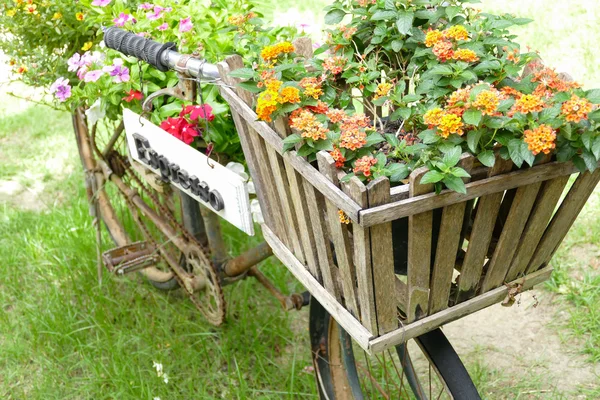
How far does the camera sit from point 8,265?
357cm

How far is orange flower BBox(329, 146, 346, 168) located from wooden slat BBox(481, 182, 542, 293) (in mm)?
387

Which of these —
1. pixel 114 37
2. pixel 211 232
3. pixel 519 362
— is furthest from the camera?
pixel 519 362

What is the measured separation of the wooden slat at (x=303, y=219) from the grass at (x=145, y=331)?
3.40 feet

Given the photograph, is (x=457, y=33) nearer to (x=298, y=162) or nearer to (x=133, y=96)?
(x=298, y=162)

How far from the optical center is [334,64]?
1748mm

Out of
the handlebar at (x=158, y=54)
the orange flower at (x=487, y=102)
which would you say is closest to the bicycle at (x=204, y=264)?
the handlebar at (x=158, y=54)

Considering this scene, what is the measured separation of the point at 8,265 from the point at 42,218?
1.36ft

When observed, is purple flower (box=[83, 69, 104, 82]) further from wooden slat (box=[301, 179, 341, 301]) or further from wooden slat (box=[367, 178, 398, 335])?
wooden slat (box=[367, 178, 398, 335])

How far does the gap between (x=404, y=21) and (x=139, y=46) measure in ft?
2.65

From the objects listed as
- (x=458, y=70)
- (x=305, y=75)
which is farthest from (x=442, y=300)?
(x=305, y=75)

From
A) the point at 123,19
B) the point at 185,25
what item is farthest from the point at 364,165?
the point at 123,19

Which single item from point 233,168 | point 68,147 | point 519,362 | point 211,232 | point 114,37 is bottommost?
point 68,147

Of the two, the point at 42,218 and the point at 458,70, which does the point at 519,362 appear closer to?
the point at 458,70

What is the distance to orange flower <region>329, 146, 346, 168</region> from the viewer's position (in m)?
1.45
